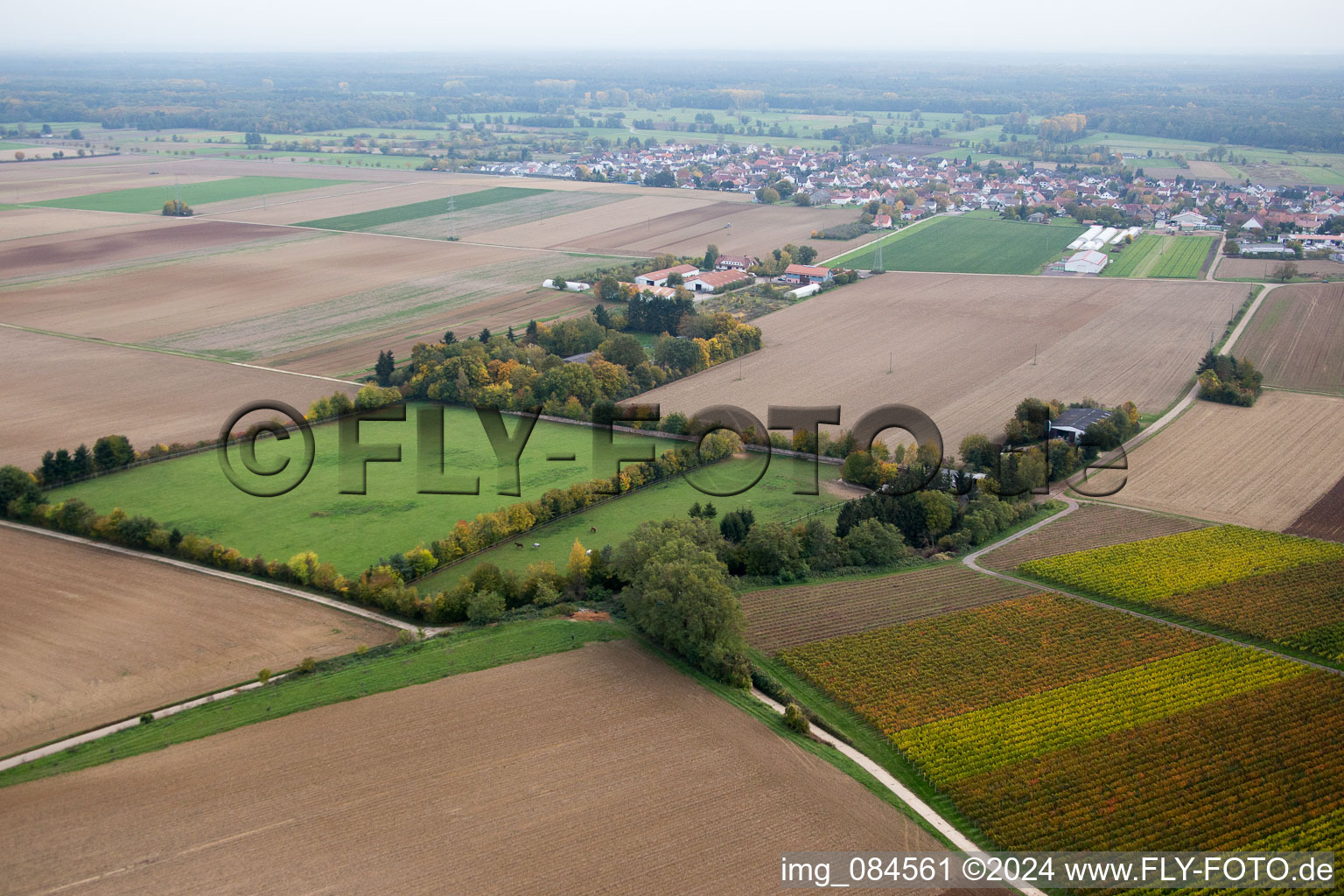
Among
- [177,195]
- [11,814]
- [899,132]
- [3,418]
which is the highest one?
[899,132]

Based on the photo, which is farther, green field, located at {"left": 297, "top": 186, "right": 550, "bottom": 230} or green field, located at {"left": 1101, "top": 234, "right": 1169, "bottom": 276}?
green field, located at {"left": 297, "top": 186, "right": 550, "bottom": 230}

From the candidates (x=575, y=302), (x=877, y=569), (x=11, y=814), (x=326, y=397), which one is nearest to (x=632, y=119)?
(x=575, y=302)

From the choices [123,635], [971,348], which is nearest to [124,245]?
[123,635]

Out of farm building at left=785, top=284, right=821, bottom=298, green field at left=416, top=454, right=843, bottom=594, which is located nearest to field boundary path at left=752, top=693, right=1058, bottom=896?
green field at left=416, top=454, right=843, bottom=594

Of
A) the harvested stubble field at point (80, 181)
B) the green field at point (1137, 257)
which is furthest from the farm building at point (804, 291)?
the harvested stubble field at point (80, 181)

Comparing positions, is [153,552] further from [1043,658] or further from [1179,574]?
[1179,574]

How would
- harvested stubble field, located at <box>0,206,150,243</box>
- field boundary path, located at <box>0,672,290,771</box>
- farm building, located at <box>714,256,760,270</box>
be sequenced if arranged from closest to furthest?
field boundary path, located at <box>0,672,290,771</box>
farm building, located at <box>714,256,760,270</box>
harvested stubble field, located at <box>0,206,150,243</box>

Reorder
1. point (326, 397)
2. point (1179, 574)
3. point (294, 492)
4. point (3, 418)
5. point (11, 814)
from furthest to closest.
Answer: point (326, 397)
point (3, 418)
point (294, 492)
point (1179, 574)
point (11, 814)

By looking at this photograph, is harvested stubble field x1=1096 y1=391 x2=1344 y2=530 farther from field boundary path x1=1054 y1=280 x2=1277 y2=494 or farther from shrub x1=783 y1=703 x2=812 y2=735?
shrub x1=783 y1=703 x2=812 y2=735
